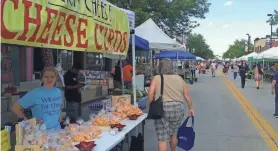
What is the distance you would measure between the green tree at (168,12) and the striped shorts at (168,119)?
1510 cm

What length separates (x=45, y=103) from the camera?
4.31 meters

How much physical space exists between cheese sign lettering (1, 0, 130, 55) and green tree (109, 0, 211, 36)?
14753 millimetres

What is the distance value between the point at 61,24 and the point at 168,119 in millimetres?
2365

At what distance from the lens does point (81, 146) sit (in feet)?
12.9

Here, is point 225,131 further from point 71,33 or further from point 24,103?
point 24,103

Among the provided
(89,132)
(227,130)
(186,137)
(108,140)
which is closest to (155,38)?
(227,130)

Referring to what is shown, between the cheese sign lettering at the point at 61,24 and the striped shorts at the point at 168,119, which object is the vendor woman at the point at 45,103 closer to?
the cheese sign lettering at the point at 61,24

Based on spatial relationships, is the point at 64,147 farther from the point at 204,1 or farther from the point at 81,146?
the point at 204,1

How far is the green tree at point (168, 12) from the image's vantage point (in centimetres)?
2120

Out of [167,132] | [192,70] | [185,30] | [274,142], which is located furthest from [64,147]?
[192,70]

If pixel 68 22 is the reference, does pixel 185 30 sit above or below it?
above

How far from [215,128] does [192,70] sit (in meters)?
22.3

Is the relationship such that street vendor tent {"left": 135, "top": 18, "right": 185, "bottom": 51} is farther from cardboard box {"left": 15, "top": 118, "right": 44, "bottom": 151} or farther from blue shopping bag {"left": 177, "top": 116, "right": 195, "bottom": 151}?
cardboard box {"left": 15, "top": 118, "right": 44, "bottom": 151}

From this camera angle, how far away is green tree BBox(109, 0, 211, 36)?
21203mm
